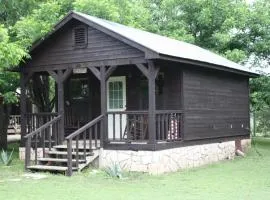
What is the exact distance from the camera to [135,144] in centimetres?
1348

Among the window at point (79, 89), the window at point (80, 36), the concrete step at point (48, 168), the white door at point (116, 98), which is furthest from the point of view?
the window at point (79, 89)

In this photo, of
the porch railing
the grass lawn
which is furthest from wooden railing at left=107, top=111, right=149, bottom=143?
the grass lawn

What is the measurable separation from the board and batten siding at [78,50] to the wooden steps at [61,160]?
8.57ft

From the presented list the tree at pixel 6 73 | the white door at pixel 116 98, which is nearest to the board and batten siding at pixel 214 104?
the white door at pixel 116 98

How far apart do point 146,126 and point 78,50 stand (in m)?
3.04

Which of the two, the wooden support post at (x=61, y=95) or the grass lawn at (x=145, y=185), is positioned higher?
the wooden support post at (x=61, y=95)

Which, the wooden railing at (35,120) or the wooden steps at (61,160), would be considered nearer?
the wooden steps at (61,160)

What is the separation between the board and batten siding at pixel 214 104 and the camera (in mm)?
15102

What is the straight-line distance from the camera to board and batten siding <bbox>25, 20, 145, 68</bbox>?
13.9m

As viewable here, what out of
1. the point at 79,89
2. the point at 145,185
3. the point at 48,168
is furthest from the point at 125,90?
the point at 145,185

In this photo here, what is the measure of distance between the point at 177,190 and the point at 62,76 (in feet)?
20.2

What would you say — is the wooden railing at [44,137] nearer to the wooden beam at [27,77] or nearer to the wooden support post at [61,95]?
the wooden support post at [61,95]

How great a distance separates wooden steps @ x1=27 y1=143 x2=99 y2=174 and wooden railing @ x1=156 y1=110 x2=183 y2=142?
191 cm

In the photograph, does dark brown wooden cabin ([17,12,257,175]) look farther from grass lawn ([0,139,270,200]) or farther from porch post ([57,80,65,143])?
grass lawn ([0,139,270,200])
